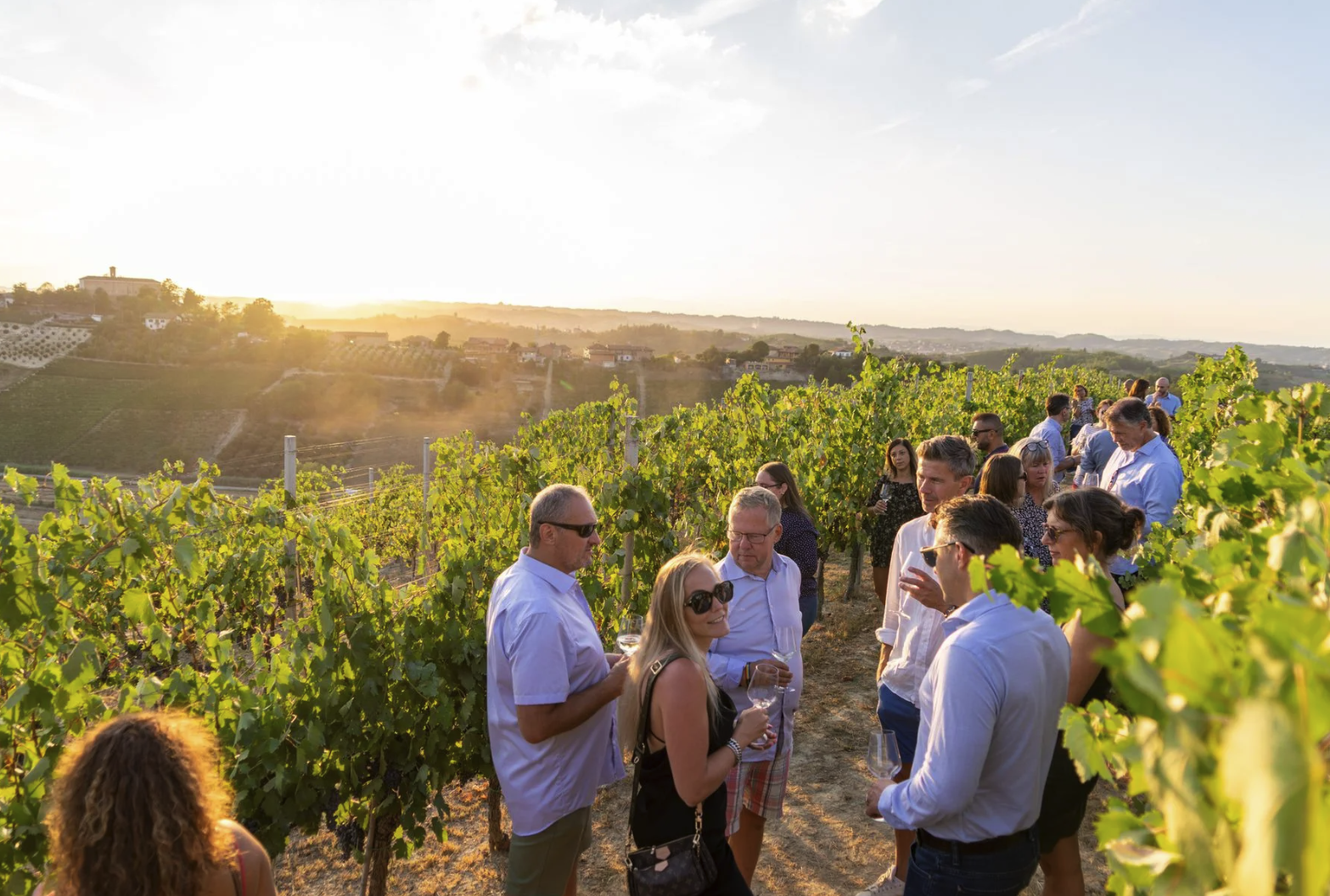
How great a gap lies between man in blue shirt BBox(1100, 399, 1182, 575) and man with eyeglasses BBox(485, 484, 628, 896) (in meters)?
3.23

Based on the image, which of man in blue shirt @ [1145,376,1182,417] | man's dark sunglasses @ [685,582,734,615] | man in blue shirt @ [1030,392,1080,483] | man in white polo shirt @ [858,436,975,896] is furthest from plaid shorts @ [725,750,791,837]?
man in blue shirt @ [1145,376,1182,417]

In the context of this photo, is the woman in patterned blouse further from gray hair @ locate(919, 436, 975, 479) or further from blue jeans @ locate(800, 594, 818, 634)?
blue jeans @ locate(800, 594, 818, 634)

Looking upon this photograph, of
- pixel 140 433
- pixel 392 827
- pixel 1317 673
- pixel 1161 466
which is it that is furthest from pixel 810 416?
pixel 140 433

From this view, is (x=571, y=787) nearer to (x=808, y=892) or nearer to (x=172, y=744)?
(x=172, y=744)

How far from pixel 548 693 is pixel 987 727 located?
1217 mm

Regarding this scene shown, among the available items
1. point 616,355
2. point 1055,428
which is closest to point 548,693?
point 1055,428

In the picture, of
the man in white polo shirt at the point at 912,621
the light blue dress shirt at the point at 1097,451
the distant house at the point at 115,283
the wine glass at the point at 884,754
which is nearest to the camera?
the wine glass at the point at 884,754

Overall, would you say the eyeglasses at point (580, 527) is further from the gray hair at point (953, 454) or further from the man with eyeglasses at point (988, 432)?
the man with eyeglasses at point (988, 432)

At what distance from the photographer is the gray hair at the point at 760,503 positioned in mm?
2992

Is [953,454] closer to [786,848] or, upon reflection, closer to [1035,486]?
[1035,486]

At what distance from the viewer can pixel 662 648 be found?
2.10 metres

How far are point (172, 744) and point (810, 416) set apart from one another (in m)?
7.32

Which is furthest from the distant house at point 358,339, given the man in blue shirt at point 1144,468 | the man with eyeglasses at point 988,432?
the man in blue shirt at point 1144,468

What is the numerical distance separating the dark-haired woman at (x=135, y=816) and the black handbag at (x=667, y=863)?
986 millimetres
